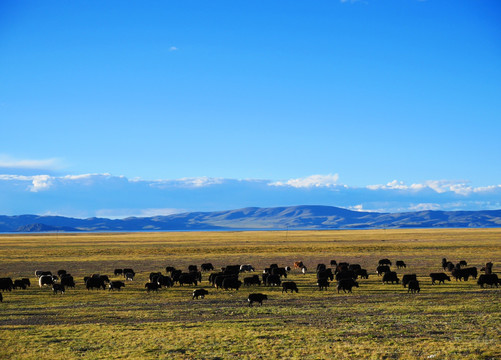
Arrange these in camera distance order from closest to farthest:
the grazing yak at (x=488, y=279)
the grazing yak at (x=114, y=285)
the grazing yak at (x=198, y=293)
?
1. the grazing yak at (x=198, y=293)
2. the grazing yak at (x=488, y=279)
3. the grazing yak at (x=114, y=285)

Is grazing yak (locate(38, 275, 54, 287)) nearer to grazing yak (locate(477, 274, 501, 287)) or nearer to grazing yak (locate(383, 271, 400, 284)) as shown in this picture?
grazing yak (locate(383, 271, 400, 284))

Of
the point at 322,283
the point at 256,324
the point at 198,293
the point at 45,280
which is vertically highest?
the point at 45,280

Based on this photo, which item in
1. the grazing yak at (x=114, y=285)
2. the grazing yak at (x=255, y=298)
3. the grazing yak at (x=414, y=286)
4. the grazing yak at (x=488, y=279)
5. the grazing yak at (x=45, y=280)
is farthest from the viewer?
the grazing yak at (x=45, y=280)

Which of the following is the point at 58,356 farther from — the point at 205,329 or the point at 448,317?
the point at 448,317

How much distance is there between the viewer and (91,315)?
20.3 meters

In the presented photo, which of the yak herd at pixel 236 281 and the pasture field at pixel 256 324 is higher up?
the yak herd at pixel 236 281

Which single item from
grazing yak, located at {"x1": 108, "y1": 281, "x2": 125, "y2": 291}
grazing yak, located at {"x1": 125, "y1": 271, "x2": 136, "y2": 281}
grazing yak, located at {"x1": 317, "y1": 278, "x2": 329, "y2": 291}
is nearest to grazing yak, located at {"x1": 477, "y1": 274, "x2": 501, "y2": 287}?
grazing yak, located at {"x1": 317, "y1": 278, "x2": 329, "y2": 291}

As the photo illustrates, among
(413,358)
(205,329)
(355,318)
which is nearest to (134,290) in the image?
(205,329)

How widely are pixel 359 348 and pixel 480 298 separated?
12.2 meters

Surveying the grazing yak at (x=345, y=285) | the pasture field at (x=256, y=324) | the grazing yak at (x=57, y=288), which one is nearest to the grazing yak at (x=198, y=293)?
the pasture field at (x=256, y=324)

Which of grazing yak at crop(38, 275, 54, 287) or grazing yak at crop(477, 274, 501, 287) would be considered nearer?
grazing yak at crop(477, 274, 501, 287)

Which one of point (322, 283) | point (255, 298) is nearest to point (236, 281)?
point (322, 283)

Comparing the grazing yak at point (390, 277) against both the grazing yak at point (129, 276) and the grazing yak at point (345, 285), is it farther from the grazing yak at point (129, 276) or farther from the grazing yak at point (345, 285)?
the grazing yak at point (129, 276)

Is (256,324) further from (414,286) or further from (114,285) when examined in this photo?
(114,285)
